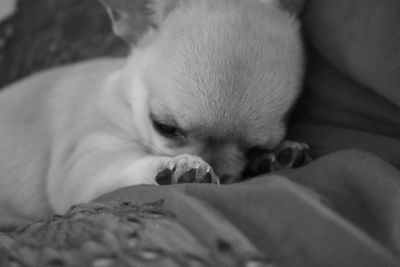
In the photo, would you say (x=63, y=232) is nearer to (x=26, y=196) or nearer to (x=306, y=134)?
(x=306, y=134)

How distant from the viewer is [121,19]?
1.61 metres

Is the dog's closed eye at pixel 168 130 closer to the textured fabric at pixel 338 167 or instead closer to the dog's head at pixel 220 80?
the dog's head at pixel 220 80

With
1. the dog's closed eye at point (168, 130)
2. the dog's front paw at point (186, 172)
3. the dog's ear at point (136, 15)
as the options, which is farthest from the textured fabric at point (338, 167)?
the dog's ear at point (136, 15)

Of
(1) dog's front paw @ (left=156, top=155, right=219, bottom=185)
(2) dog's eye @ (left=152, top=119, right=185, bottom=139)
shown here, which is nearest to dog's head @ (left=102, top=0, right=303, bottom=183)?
(2) dog's eye @ (left=152, top=119, right=185, bottom=139)

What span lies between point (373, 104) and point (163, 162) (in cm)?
49

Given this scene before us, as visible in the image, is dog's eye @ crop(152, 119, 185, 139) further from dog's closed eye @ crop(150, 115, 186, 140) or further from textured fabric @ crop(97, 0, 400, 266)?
textured fabric @ crop(97, 0, 400, 266)

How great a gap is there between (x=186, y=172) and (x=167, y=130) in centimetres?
25

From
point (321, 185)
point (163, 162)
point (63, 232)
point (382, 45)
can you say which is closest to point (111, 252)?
point (63, 232)

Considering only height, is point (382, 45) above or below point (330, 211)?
above

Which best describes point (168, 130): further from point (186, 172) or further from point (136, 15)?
point (136, 15)

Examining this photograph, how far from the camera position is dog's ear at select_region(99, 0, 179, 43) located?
1.51m

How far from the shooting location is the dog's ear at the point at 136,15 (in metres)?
1.51

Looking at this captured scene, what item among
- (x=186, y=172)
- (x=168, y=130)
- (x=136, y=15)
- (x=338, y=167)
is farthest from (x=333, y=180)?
(x=136, y=15)

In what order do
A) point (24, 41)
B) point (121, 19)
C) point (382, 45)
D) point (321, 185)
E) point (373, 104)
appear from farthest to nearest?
point (24, 41) → point (121, 19) → point (373, 104) → point (382, 45) → point (321, 185)
